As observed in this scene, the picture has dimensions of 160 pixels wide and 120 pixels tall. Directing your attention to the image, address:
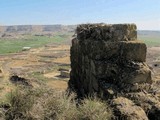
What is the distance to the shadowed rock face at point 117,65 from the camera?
13.6 metres

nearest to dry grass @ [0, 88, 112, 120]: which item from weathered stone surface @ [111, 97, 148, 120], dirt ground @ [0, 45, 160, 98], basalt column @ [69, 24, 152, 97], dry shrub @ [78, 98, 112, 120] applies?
dry shrub @ [78, 98, 112, 120]

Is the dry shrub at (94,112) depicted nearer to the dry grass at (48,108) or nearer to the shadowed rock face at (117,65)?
the dry grass at (48,108)

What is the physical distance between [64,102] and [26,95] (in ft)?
5.85

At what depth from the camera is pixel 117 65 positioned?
47.5 feet

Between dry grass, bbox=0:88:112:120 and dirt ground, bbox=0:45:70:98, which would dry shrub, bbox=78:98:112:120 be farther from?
dirt ground, bbox=0:45:70:98

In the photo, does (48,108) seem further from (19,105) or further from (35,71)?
(35,71)

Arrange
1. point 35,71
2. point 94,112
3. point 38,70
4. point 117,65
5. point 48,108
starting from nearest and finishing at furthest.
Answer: point 94,112, point 48,108, point 117,65, point 35,71, point 38,70

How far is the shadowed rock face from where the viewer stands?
44.7 ft

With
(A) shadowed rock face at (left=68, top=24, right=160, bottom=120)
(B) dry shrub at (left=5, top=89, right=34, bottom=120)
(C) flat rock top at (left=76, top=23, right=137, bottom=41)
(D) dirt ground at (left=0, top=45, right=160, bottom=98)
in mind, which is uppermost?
(C) flat rock top at (left=76, top=23, right=137, bottom=41)

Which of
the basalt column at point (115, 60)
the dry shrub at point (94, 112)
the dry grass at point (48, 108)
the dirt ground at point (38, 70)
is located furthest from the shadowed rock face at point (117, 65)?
the dirt ground at point (38, 70)

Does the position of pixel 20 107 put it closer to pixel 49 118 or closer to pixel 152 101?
pixel 49 118

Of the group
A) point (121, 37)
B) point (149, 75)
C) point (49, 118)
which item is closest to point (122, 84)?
point (149, 75)

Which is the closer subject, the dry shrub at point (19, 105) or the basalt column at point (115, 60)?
the dry shrub at point (19, 105)

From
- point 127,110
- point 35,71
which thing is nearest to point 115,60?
point 127,110
